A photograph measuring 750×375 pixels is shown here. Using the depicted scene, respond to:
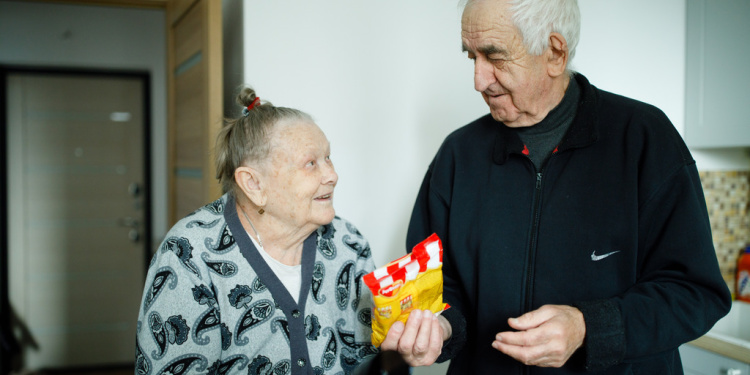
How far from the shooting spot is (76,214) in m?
4.04

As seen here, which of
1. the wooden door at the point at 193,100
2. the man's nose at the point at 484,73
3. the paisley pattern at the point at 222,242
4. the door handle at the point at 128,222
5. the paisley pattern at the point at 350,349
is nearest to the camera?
the man's nose at the point at 484,73

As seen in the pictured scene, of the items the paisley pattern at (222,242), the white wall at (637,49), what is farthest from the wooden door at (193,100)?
the white wall at (637,49)

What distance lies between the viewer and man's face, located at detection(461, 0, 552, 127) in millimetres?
1028

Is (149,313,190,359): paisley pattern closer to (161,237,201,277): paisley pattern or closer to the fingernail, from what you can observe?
(161,237,201,277): paisley pattern

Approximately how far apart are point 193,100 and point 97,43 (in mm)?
2358

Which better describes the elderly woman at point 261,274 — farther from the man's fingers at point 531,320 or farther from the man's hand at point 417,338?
the man's fingers at point 531,320

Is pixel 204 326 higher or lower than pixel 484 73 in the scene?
lower

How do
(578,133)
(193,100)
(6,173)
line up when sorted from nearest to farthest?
(578,133), (193,100), (6,173)

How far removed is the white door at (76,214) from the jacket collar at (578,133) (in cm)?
354

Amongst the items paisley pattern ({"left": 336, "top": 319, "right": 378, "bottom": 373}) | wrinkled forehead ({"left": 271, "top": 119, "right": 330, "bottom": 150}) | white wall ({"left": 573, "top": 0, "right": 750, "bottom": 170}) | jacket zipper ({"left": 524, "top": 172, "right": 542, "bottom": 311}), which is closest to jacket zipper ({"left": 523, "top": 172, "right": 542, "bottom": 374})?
jacket zipper ({"left": 524, "top": 172, "right": 542, "bottom": 311})

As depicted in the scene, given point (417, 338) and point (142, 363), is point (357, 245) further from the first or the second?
point (142, 363)

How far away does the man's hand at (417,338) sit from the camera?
97cm

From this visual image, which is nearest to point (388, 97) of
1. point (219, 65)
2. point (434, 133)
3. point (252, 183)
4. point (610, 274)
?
point (434, 133)

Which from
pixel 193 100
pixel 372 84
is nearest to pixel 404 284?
pixel 372 84
